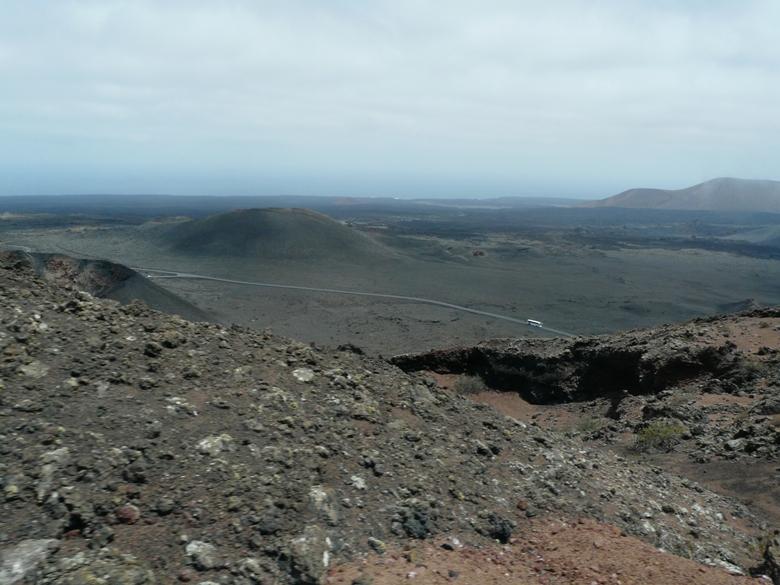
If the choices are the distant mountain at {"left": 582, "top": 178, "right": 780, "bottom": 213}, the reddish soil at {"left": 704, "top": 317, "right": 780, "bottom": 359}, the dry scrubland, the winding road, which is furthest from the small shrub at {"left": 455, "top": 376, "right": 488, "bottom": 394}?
the distant mountain at {"left": 582, "top": 178, "right": 780, "bottom": 213}

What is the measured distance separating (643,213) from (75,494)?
158498mm

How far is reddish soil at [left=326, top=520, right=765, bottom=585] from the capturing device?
4.36 m

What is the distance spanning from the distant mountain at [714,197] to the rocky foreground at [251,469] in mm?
172768

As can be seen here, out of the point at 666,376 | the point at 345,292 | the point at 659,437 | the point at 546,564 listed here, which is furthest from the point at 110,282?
the point at 546,564

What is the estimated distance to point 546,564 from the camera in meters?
4.83

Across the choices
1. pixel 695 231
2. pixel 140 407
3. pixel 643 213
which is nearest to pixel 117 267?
pixel 140 407

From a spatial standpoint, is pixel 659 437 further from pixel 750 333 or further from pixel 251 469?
pixel 251 469

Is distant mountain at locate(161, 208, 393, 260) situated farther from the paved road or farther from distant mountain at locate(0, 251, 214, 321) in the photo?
distant mountain at locate(0, 251, 214, 321)

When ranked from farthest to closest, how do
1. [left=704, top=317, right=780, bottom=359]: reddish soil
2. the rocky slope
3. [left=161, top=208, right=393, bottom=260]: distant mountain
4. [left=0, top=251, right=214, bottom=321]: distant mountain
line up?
[left=161, top=208, right=393, bottom=260]: distant mountain < [left=0, top=251, right=214, bottom=321]: distant mountain < [left=704, top=317, right=780, bottom=359]: reddish soil < the rocky slope

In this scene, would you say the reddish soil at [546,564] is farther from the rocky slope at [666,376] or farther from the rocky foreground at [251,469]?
the rocky slope at [666,376]

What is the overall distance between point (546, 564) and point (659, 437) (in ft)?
18.4

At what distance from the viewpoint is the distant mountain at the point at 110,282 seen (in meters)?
28.4

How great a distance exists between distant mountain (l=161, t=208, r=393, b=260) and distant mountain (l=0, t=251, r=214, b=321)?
2613cm

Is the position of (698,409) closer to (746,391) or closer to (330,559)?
(746,391)
